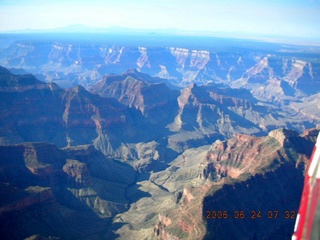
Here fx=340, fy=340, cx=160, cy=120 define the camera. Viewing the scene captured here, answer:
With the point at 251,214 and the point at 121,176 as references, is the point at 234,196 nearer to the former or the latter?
the point at 251,214

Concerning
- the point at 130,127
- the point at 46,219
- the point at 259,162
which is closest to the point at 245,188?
the point at 259,162

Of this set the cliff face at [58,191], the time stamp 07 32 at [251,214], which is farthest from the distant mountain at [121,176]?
the time stamp 07 32 at [251,214]

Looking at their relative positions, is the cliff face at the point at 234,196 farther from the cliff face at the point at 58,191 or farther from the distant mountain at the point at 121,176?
the cliff face at the point at 58,191

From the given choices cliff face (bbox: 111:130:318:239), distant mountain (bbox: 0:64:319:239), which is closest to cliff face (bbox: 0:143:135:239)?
distant mountain (bbox: 0:64:319:239)

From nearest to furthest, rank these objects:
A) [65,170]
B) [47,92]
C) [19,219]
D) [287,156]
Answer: [19,219]
[287,156]
[65,170]
[47,92]

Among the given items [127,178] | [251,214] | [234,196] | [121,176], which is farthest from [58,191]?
[251,214]

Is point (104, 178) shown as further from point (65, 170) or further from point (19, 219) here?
point (19, 219)

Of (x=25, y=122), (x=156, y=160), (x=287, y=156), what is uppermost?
(x=287, y=156)

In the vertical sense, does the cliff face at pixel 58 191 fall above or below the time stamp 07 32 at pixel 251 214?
below

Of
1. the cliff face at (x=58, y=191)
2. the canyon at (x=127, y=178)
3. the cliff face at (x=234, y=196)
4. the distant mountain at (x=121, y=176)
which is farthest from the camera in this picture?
the cliff face at (x=58, y=191)
